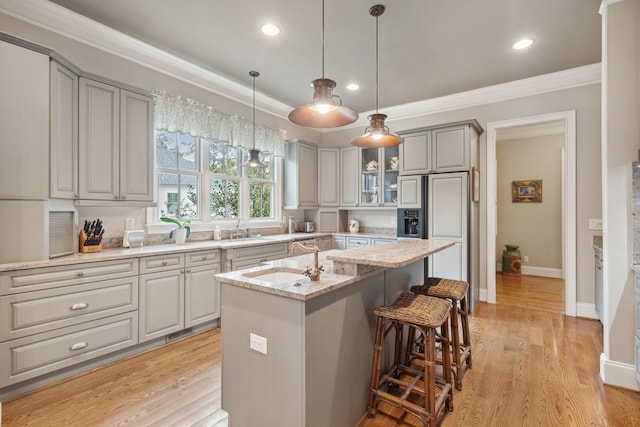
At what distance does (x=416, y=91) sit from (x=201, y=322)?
4078 mm

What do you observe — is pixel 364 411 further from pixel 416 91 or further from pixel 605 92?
pixel 416 91

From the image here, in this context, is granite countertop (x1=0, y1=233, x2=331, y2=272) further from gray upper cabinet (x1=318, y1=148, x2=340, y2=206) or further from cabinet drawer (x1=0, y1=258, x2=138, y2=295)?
gray upper cabinet (x1=318, y1=148, x2=340, y2=206)

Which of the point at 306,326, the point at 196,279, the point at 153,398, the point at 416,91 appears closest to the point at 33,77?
the point at 196,279

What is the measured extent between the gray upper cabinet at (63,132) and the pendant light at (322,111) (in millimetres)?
1884

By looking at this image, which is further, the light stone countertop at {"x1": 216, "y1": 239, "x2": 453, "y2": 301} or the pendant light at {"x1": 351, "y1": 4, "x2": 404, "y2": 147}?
the pendant light at {"x1": 351, "y1": 4, "x2": 404, "y2": 147}

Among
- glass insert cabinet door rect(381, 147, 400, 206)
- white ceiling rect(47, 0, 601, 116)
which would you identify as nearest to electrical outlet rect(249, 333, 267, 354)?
white ceiling rect(47, 0, 601, 116)

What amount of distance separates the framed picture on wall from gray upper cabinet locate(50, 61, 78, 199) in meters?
7.01

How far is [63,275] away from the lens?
7.39 ft

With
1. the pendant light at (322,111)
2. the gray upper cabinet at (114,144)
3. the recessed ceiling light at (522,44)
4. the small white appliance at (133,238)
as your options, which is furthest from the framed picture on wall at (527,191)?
the small white appliance at (133,238)

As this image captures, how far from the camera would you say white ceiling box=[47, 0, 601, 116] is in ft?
8.22

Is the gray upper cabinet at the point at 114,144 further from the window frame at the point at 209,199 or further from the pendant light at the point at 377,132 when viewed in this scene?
the pendant light at the point at 377,132

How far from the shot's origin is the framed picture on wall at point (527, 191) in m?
5.85

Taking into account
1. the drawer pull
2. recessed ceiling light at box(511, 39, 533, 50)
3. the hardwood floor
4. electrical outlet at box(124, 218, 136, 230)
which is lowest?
the hardwood floor

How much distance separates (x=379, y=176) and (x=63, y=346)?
167 inches
